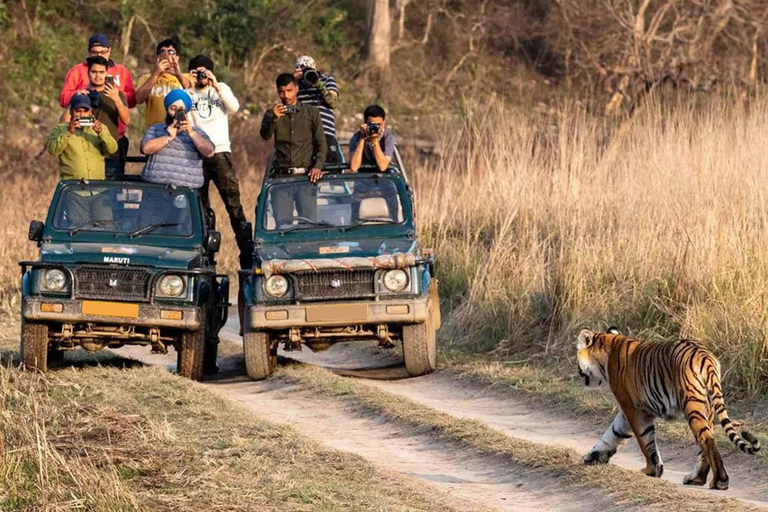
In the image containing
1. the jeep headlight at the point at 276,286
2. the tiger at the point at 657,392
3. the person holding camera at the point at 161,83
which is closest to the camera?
the tiger at the point at 657,392

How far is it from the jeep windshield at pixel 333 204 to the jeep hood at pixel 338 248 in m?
0.26

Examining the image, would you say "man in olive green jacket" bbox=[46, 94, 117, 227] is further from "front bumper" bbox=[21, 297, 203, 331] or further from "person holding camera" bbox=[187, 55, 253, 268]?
"front bumper" bbox=[21, 297, 203, 331]

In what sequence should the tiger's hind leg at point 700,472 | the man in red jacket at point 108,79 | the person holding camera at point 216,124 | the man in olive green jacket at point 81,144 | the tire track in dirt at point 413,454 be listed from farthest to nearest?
1. the man in red jacket at point 108,79
2. the person holding camera at point 216,124
3. the man in olive green jacket at point 81,144
4. the tire track in dirt at point 413,454
5. the tiger's hind leg at point 700,472

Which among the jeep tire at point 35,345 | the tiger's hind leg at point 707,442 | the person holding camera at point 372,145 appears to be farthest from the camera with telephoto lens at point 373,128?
the tiger's hind leg at point 707,442

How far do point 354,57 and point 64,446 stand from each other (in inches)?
1132

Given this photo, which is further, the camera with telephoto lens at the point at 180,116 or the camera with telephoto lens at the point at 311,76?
the camera with telephoto lens at the point at 311,76

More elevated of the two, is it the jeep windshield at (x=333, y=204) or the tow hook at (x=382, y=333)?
the jeep windshield at (x=333, y=204)

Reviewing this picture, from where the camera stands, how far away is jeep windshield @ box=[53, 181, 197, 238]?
11.7 meters

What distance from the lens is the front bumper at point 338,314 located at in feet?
37.0

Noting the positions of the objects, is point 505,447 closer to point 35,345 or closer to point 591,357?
point 591,357

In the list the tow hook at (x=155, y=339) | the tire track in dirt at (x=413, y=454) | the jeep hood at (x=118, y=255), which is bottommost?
the tire track in dirt at (x=413, y=454)

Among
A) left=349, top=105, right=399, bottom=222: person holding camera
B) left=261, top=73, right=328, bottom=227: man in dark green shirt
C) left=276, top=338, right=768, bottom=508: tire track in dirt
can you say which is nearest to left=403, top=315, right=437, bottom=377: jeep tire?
left=276, top=338, right=768, bottom=508: tire track in dirt

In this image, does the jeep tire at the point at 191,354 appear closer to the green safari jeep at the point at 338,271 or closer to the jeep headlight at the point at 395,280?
the green safari jeep at the point at 338,271

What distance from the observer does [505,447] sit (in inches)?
348
